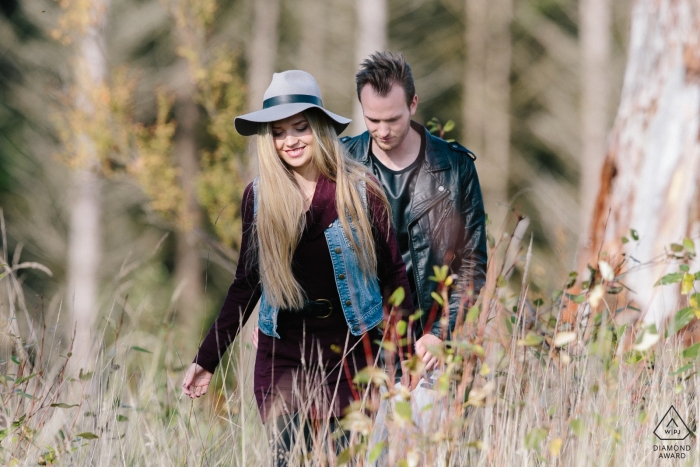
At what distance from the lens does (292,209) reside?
2.56 m

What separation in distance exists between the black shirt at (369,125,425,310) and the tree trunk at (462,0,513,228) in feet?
52.1

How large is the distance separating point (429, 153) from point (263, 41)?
14818 millimetres

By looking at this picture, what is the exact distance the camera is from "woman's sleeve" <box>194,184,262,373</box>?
2623 millimetres

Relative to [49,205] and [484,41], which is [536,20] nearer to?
[484,41]

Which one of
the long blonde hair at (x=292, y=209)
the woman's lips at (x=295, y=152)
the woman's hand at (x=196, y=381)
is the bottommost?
the woman's hand at (x=196, y=381)

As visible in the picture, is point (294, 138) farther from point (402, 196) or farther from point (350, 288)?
point (402, 196)

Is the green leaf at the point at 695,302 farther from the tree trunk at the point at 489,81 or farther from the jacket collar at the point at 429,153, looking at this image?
the tree trunk at the point at 489,81

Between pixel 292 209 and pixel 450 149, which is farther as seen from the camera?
pixel 450 149

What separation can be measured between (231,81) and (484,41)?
11059mm

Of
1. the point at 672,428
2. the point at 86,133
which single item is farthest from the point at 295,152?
the point at 86,133

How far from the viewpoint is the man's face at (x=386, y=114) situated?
3057 millimetres

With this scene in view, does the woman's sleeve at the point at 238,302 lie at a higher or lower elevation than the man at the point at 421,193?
lower

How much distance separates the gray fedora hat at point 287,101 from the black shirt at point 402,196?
0.52 metres

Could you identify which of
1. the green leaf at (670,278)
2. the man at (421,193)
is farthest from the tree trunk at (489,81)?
the green leaf at (670,278)
